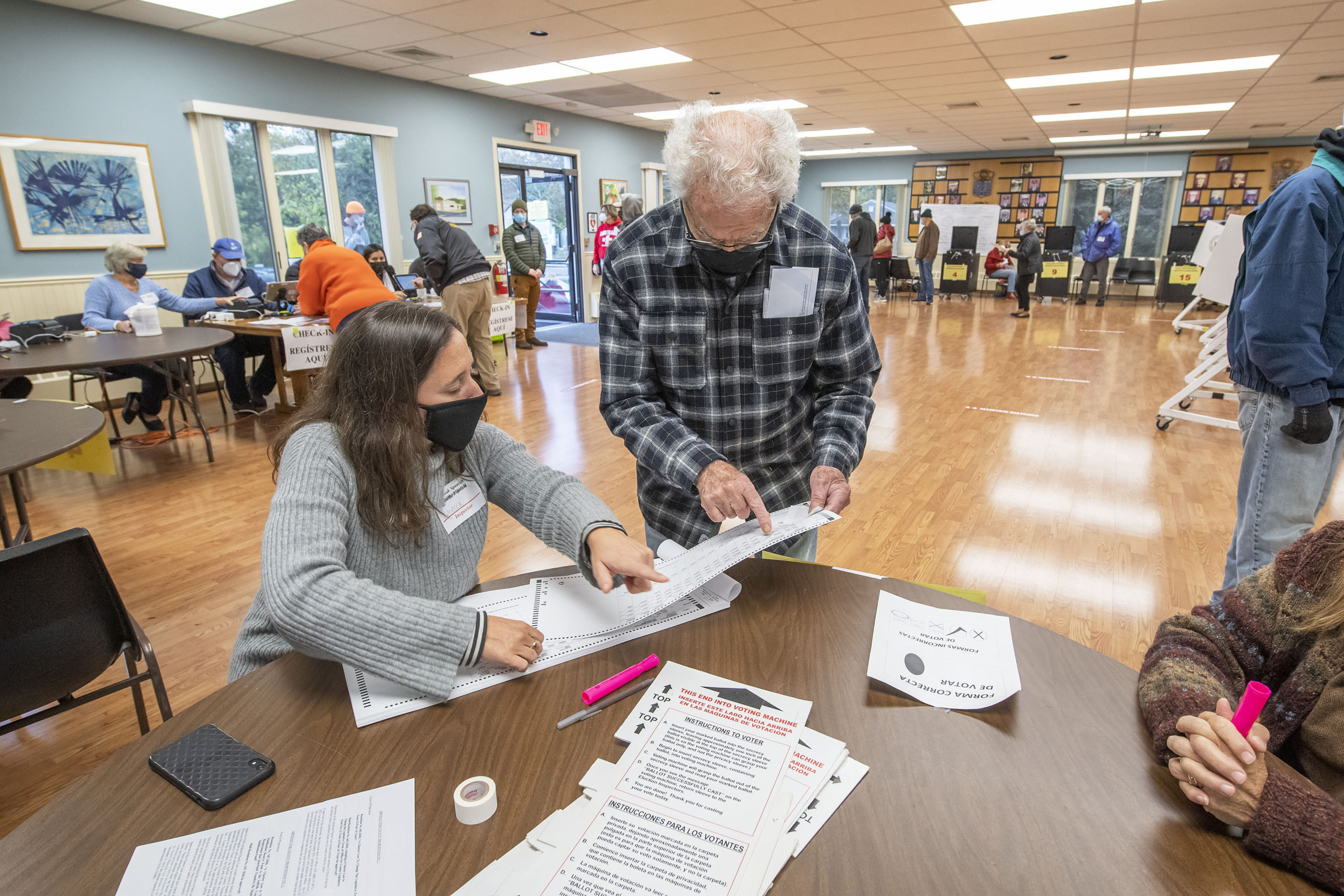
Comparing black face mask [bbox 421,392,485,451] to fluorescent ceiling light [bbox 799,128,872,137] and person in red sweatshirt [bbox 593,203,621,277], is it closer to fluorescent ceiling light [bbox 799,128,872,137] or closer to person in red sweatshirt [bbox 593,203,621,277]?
person in red sweatshirt [bbox 593,203,621,277]

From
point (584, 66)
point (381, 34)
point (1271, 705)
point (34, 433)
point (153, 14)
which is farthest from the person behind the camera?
point (584, 66)

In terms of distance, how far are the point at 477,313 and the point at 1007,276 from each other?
1103cm

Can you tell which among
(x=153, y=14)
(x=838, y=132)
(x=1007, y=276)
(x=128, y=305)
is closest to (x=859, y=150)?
(x=838, y=132)

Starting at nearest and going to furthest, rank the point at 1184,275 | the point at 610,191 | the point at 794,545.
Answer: the point at 794,545 < the point at 610,191 < the point at 1184,275

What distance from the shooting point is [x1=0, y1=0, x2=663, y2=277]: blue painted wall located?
4867 millimetres

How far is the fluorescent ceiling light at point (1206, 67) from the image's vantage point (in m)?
6.59

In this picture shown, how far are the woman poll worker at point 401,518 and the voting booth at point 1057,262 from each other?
13.4 m

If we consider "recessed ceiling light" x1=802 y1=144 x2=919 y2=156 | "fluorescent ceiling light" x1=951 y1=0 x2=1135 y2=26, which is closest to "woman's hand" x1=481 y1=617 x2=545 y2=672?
"fluorescent ceiling light" x1=951 y1=0 x2=1135 y2=26

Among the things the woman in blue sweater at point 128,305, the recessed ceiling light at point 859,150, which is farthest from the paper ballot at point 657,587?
the recessed ceiling light at point 859,150

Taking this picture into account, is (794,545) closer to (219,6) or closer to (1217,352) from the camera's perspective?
(1217,352)

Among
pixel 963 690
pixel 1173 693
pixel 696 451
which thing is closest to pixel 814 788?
pixel 963 690

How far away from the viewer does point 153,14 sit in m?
5.07

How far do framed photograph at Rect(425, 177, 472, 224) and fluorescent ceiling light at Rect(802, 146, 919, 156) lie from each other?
762 centimetres

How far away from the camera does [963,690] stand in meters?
0.97
